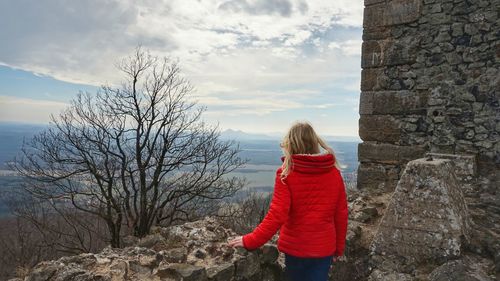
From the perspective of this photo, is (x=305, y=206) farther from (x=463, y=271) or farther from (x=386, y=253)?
(x=463, y=271)

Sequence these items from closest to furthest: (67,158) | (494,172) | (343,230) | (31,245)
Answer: (343,230) < (494,172) < (67,158) < (31,245)

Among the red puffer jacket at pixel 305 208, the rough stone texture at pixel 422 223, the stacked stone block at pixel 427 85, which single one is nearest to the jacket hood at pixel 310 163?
the red puffer jacket at pixel 305 208

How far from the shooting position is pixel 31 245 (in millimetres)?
21719

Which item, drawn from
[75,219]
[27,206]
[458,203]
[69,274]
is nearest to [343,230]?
[458,203]

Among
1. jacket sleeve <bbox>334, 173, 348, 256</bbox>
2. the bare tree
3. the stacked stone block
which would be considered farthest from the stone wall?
the bare tree

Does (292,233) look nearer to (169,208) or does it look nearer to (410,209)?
(410,209)

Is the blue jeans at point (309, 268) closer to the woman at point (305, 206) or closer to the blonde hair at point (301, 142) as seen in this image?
the woman at point (305, 206)

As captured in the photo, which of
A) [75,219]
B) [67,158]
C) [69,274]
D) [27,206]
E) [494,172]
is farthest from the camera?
[27,206]

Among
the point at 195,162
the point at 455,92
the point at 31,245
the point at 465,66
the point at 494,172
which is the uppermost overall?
the point at 465,66

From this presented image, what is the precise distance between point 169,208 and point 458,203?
14.3 m

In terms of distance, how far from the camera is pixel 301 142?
109 inches

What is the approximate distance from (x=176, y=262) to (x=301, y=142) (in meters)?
1.58

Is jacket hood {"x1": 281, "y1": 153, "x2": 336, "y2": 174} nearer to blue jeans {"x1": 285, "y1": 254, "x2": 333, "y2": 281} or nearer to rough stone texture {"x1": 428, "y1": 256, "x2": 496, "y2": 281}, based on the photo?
blue jeans {"x1": 285, "y1": 254, "x2": 333, "y2": 281}

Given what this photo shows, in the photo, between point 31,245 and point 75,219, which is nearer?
point 75,219
